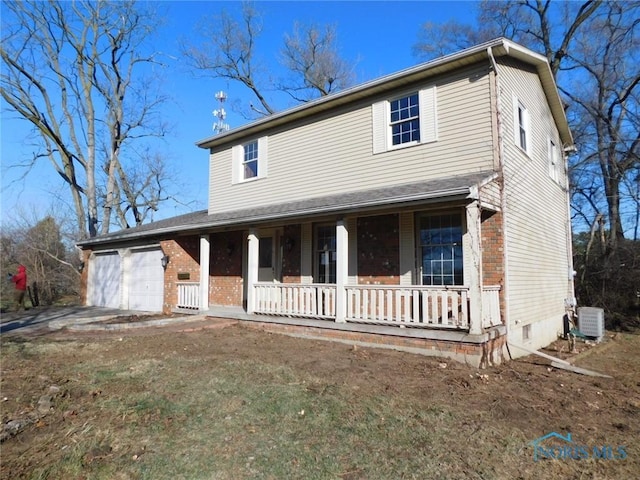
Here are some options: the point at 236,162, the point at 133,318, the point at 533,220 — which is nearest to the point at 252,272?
the point at 133,318

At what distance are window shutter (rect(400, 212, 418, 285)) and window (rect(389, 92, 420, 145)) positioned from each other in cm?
193

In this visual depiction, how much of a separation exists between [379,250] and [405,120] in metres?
3.22

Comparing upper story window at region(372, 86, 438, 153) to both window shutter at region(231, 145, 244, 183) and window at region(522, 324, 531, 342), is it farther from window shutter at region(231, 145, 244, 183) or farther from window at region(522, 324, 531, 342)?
window shutter at region(231, 145, 244, 183)

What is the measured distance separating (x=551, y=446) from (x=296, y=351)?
Result: 4.87 m

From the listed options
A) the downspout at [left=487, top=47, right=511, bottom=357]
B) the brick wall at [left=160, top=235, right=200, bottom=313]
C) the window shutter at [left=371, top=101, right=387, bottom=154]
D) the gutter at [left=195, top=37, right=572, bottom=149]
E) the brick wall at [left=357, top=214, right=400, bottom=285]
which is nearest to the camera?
the downspout at [left=487, top=47, right=511, bottom=357]

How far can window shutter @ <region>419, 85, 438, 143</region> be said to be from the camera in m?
9.41

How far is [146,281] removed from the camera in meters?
15.0

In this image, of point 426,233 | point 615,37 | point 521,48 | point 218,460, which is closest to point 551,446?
point 218,460

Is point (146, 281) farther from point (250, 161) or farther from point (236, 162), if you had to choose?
point (250, 161)

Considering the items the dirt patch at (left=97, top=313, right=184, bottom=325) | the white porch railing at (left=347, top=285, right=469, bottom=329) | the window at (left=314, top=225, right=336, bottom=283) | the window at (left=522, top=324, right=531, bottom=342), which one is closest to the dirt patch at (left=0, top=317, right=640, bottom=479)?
the white porch railing at (left=347, top=285, right=469, bottom=329)

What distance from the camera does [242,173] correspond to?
13.8 meters

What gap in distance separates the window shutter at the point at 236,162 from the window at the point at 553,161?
989 cm

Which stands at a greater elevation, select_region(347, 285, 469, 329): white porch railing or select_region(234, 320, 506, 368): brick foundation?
select_region(347, 285, 469, 329): white porch railing

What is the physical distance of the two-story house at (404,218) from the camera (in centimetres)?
809
